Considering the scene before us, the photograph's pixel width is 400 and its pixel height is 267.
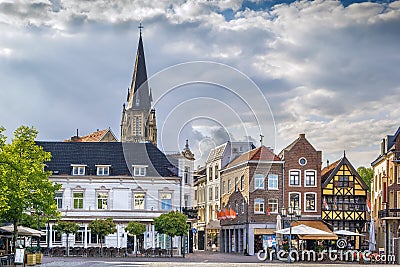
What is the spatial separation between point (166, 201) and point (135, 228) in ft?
25.8

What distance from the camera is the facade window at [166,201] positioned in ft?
231

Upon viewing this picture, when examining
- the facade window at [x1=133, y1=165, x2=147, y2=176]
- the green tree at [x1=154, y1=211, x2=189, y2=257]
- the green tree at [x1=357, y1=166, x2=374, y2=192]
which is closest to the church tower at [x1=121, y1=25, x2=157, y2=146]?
the green tree at [x1=357, y1=166, x2=374, y2=192]

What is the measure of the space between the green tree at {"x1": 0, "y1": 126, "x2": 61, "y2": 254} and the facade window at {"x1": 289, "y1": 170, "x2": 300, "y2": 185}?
3202 cm

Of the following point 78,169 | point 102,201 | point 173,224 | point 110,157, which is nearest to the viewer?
point 173,224

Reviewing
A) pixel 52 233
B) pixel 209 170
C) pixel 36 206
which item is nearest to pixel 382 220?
pixel 209 170

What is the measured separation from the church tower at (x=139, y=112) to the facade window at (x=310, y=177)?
229ft

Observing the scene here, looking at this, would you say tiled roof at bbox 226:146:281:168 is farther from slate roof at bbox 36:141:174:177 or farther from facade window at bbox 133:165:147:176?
facade window at bbox 133:165:147:176

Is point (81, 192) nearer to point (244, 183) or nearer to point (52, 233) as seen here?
point (52, 233)

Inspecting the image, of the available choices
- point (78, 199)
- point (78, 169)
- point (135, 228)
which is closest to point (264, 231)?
point (135, 228)

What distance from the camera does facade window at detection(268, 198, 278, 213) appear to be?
72125mm

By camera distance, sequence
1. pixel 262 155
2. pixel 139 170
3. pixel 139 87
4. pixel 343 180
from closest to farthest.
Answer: pixel 139 170, pixel 343 180, pixel 262 155, pixel 139 87

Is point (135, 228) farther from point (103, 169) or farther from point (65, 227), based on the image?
point (103, 169)

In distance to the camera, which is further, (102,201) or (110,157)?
(110,157)

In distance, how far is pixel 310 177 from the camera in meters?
72.6
